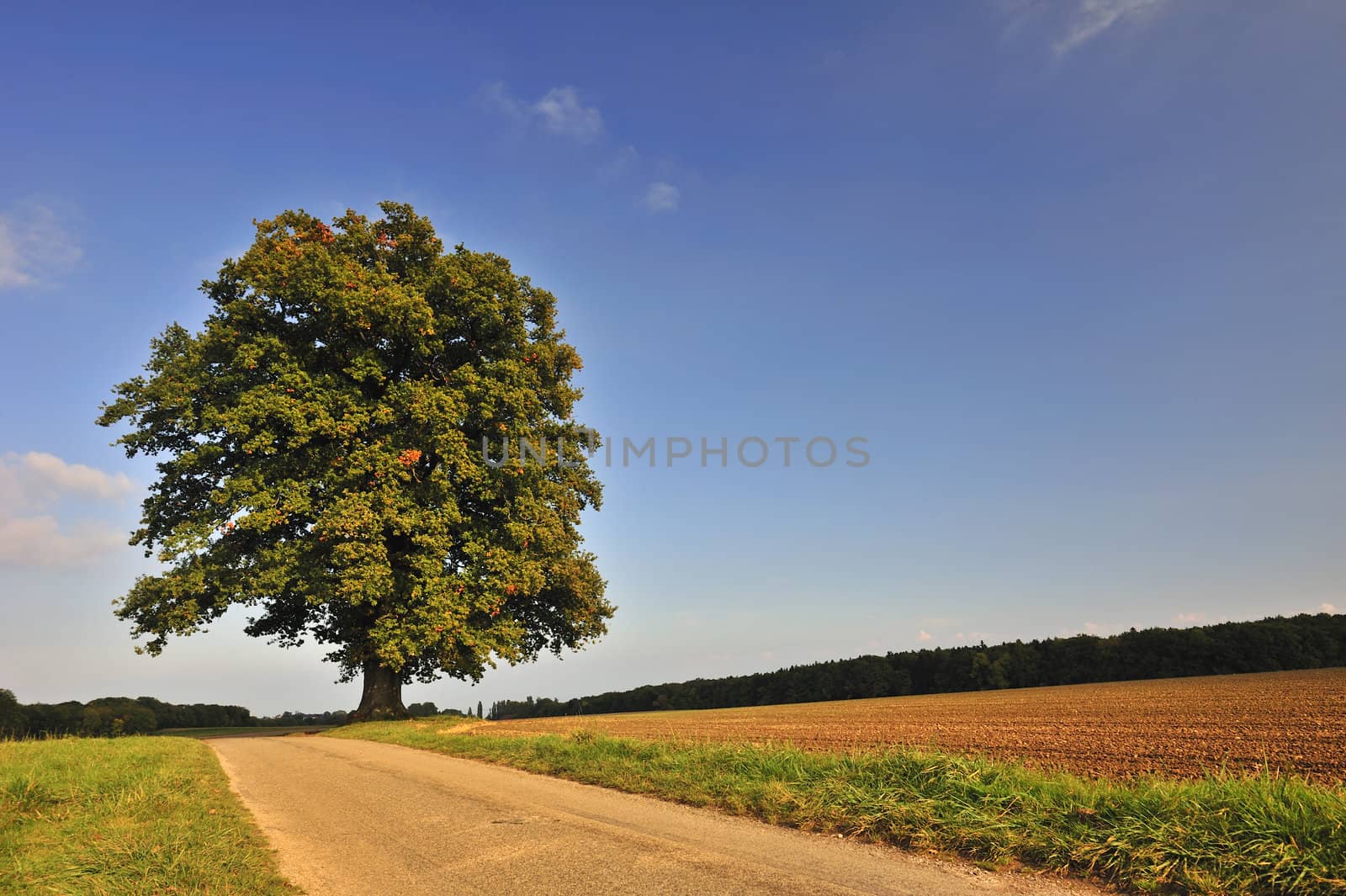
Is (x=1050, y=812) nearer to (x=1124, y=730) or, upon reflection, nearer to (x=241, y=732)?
(x=1124, y=730)

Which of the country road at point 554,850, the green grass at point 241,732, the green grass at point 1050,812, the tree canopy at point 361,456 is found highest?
the tree canopy at point 361,456

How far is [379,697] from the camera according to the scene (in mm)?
25172

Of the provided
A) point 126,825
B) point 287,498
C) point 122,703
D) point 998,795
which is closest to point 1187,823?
Result: point 998,795

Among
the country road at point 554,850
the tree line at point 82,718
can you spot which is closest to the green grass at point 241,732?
the tree line at point 82,718

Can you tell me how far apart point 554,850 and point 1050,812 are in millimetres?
4296

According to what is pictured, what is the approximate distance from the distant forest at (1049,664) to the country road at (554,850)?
136ft

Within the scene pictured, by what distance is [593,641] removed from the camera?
28500 millimetres

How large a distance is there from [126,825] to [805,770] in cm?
704

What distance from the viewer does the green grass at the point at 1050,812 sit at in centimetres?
469

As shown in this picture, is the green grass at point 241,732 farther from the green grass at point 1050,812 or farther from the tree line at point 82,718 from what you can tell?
the green grass at point 1050,812

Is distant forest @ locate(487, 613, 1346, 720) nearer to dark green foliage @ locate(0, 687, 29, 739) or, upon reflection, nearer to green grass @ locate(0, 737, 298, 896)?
dark green foliage @ locate(0, 687, 29, 739)

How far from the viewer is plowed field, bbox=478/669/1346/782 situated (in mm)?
10867

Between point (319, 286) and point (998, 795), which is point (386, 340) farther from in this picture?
point (998, 795)

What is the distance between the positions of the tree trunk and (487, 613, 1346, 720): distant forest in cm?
2259
